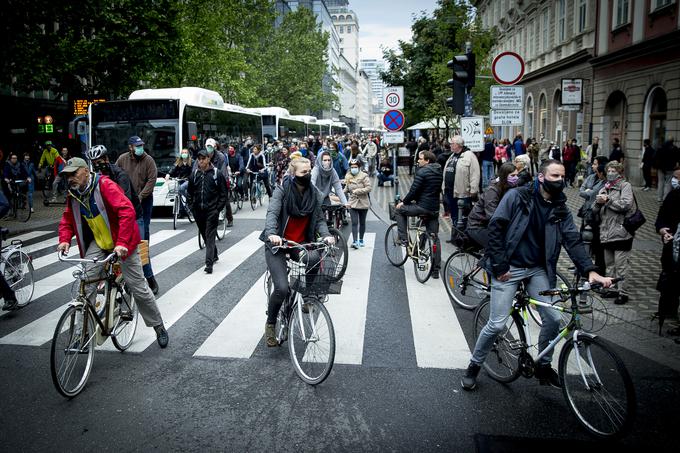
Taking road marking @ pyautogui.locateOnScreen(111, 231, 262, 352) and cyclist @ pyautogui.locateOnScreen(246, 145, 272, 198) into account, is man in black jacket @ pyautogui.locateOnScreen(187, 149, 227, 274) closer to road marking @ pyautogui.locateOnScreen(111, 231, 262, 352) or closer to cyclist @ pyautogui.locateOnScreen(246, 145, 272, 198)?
road marking @ pyautogui.locateOnScreen(111, 231, 262, 352)

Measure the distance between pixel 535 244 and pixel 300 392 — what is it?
214 centimetres

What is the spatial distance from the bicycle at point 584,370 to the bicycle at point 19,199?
47.3 ft

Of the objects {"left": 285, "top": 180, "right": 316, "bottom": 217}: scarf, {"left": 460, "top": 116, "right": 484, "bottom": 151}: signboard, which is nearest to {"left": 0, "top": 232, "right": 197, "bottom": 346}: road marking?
{"left": 285, "top": 180, "right": 316, "bottom": 217}: scarf

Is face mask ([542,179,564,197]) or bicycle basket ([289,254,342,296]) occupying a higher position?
face mask ([542,179,564,197])

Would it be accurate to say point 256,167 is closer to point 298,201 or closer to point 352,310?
point 352,310

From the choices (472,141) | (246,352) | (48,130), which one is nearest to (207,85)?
(48,130)

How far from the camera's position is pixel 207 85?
34844 millimetres

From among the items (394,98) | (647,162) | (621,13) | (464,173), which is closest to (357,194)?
(464,173)

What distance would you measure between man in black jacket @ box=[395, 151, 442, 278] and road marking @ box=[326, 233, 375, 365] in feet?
3.69

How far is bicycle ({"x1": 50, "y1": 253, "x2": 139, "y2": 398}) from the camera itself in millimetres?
4832

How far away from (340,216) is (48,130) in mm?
17425

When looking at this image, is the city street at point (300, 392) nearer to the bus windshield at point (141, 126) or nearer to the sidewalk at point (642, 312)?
the sidewalk at point (642, 312)

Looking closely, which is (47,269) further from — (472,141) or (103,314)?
(472,141)

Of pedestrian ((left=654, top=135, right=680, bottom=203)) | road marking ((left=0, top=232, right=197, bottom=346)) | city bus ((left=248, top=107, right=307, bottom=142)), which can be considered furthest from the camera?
city bus ((left=248, top=107, right=307, bottom=142))
